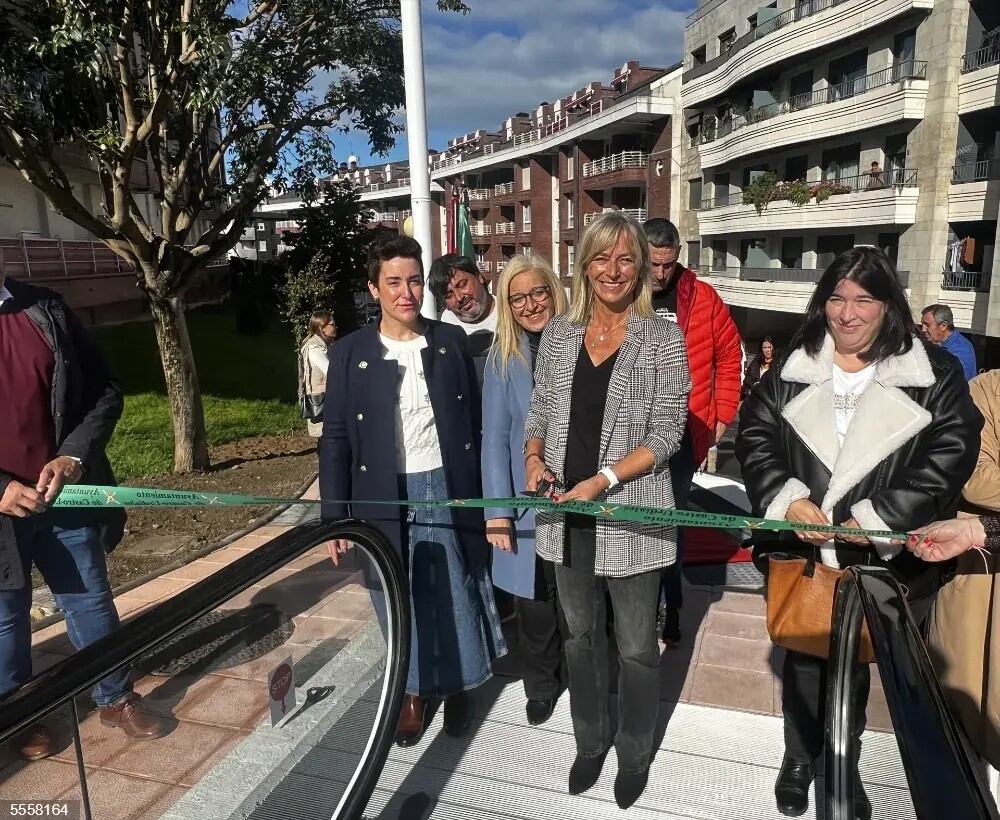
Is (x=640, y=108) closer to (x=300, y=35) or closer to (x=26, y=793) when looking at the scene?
(x=300, y=35)

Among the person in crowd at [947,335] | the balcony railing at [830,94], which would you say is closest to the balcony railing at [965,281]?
the balcony railing at [830,94]

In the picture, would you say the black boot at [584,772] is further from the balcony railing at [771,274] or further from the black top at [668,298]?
the balcony railing at [771,274]

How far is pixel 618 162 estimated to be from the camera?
123 ft

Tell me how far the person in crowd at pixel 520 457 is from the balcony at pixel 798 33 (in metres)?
25.2

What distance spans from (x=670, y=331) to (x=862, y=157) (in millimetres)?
26896

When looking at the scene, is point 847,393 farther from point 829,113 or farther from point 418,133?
point 829,113

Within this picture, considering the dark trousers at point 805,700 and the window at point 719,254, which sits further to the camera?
the window at point 719,254

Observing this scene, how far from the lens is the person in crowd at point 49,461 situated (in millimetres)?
2623

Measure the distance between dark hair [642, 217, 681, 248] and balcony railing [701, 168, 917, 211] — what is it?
23.1m

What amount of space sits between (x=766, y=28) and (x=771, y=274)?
9.41 meters

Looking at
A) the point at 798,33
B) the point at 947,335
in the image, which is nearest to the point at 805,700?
the point at 947,335

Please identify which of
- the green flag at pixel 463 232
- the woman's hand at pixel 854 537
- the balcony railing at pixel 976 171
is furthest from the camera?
the balcony railing at pixel 976 171

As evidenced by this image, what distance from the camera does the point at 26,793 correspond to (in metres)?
1.53

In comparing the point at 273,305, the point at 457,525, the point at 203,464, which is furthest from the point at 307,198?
the point at 273,305
